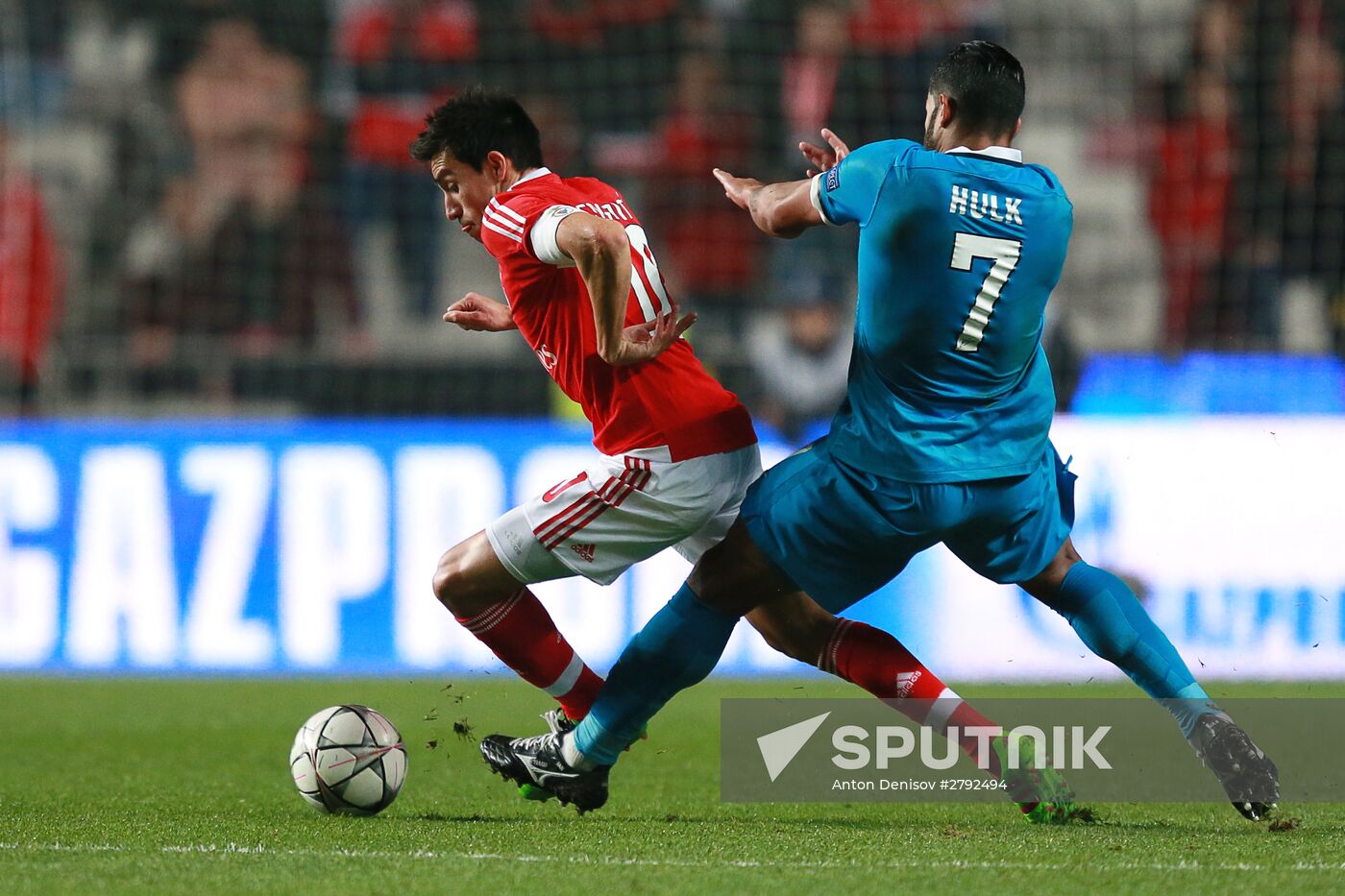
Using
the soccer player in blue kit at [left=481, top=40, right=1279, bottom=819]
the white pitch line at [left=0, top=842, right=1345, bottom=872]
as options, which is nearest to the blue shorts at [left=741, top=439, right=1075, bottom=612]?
the soccer player in blue kit at [left=481, top=40, right=1279, bottom=819]

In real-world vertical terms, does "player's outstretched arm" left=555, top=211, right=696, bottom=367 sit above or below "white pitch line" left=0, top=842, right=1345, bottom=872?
above

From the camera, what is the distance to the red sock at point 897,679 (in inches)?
187

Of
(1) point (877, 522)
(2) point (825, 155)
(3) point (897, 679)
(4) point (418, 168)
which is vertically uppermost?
(2) point (825, 155)

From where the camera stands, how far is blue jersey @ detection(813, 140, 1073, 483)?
14.2 ft

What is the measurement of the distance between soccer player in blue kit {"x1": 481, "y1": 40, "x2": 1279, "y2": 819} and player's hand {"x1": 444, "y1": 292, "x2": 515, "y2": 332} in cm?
85

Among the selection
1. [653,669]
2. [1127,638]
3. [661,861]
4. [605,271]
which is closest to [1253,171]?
[1127,638]

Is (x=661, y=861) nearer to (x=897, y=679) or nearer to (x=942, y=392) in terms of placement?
(x=897, y=679)

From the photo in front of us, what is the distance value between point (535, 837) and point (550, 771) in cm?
41

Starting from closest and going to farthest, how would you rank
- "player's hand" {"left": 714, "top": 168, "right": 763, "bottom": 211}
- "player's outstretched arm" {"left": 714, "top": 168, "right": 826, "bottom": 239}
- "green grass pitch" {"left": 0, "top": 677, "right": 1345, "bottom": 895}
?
"green grass pitch" {"left": 0, "top": 677, "right": 1345, "bottom": 895} → "player's outstretched arm" {"left": 714, "top": 168, "right": 826, "bottom": 239} → "player's hand" {"left": 714, "top": 168, "right": 763, "bottom": 211}

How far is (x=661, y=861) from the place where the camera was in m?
4.00

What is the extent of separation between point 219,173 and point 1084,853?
931 centimetres
